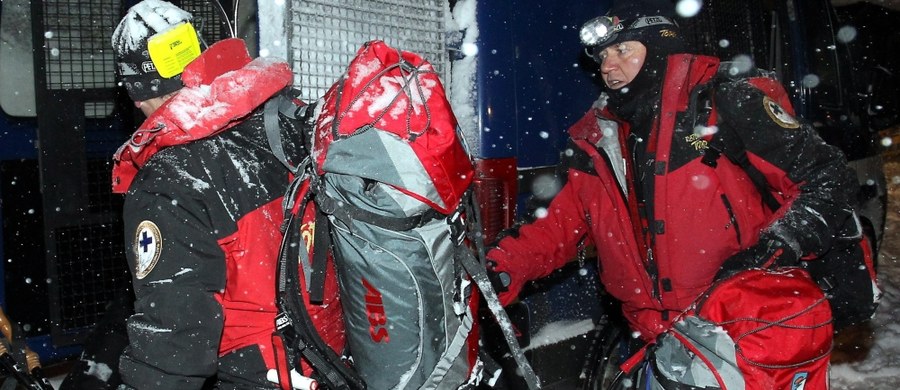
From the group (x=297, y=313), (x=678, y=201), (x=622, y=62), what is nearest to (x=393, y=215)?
(x=297, y=313)

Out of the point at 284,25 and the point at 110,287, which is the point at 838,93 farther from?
the point at 110,287

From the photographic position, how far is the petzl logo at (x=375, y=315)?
1524 mm

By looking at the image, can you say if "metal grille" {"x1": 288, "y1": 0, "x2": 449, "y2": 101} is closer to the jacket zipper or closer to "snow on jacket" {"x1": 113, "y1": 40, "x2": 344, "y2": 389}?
"snow on jacket" {"x1": 113, "y1": 40, "x2": 344, "y2": 389}

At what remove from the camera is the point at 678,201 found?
2.29 metres

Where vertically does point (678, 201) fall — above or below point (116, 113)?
below

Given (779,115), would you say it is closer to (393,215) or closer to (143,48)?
(393,215)

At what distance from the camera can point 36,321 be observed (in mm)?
2818

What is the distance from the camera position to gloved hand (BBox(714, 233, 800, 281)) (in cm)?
203

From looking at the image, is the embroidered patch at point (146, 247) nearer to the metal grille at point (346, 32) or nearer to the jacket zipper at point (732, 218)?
the metal grille at point (346, 32)

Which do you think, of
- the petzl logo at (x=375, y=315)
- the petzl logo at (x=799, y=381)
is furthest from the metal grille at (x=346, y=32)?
the petzl logo at (x=799, y=381)

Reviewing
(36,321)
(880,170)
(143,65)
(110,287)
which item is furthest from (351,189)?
(880,170)

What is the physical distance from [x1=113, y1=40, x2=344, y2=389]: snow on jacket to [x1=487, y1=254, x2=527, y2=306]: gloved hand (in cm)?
74

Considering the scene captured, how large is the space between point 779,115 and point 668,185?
421 mm

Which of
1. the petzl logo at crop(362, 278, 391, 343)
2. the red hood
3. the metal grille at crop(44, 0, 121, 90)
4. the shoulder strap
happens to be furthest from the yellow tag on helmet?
the metal grille at crop(44, 0, 121, 90)
